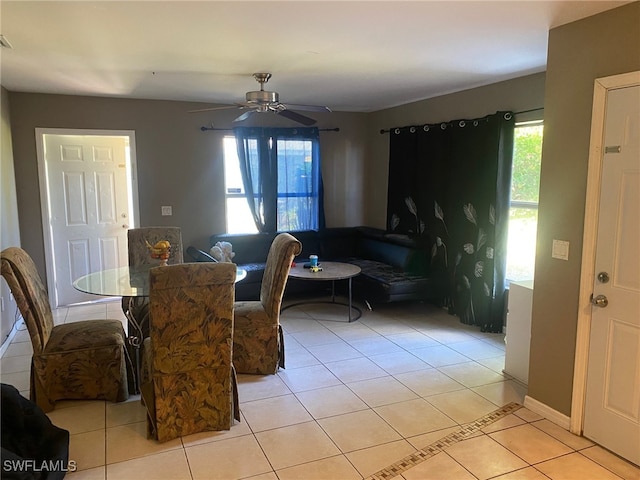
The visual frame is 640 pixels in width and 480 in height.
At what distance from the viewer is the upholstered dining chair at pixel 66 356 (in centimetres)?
307

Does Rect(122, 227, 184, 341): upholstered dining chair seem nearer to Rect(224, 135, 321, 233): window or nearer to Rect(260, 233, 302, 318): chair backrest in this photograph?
Rect(260, 233, 302, 318): chair backrest

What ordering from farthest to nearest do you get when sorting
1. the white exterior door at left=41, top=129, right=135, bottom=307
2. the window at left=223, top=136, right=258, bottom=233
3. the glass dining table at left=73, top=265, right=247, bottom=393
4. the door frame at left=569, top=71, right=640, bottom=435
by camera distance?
the window at left=223, top=136, right=258, bottom=233 → the white exterior door at left=41, top=129, right=135, bottom=307 → the glass dining table at left=73, top=265, right=247, bottom=393 → the door frame at left=569, top=71, right=640, bottom=435

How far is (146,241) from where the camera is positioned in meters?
4.36

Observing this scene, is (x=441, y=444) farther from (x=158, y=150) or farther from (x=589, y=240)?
(x=158, y=150)

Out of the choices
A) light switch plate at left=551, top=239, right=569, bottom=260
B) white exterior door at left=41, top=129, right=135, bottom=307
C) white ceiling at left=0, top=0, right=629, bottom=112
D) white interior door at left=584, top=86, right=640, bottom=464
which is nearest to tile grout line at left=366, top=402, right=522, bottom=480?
white interior door at left=584, top=86, right=640, bottom=464

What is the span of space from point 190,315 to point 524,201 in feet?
10.7

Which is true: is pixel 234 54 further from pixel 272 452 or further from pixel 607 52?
pixel 272 452

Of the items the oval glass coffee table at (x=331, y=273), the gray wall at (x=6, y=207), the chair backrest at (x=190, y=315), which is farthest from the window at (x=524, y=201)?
the gray wall at (x=6, y=207)

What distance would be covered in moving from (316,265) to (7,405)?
3301mm

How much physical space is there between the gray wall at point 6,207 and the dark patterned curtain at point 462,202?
4175 millimetres

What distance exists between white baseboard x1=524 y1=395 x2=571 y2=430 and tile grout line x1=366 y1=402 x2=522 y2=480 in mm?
74

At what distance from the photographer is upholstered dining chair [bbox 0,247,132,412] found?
10.1 feet

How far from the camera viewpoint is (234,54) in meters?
3.42

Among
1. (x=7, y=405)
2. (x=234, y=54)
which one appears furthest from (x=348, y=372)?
(x=234, y=54)
